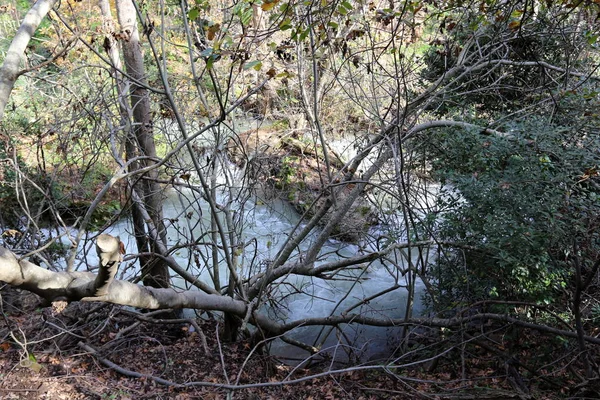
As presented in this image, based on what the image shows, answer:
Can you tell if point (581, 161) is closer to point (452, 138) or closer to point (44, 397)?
point (452, 138)

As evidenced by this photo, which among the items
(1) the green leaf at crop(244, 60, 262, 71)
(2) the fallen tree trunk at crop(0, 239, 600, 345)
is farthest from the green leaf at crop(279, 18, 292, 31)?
(2) the fallen tree trunk at crop(0, 239, 600, 345)

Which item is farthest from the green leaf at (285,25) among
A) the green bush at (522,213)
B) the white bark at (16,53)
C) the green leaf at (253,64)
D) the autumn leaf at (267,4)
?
the green bush at (522,213)

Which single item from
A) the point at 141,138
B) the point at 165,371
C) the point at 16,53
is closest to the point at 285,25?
the point at 16,53

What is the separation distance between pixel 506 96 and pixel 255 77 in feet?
17.6

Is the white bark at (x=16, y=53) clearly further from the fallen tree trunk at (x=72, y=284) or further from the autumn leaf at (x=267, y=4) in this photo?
the autumn leaf at (x=267, y=4)

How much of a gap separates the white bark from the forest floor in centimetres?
183

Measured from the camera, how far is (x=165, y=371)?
433 cm

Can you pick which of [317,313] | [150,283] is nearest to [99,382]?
[150,283]

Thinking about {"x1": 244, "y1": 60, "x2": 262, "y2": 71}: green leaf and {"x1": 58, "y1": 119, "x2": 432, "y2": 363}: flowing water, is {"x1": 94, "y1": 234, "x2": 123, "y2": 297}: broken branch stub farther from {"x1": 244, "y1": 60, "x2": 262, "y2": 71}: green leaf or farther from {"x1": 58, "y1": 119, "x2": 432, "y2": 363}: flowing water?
{"x1": 58, "y1": 119, "x2": 432, "y2": 363}: flowing water

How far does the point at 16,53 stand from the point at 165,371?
298 cm

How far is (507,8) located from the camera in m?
4.48

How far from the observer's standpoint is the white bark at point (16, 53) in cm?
239

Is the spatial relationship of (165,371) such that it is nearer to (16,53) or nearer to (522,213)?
(16,53)

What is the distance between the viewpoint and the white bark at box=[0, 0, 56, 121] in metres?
2.39
